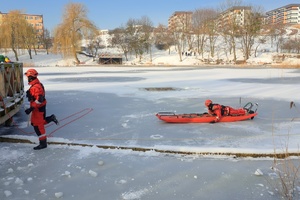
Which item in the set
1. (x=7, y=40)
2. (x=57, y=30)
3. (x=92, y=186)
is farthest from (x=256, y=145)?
(x=7, y=40)

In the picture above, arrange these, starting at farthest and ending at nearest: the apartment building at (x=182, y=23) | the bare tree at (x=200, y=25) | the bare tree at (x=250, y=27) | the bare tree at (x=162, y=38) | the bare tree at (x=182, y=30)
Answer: the bare tree at (x=162, y=38)
the apartment building at (x=182, y=23)
the bare tree at (x=182, y=30)
the bare tree at (x=200, y=25)
the bare tree at (x=250, y=27)

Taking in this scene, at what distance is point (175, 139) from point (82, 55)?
4518 centimetres

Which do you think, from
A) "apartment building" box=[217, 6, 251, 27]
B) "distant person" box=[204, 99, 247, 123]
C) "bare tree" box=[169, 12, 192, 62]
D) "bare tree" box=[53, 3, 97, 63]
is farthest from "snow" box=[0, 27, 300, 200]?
"bare tree" box=[169, 12, 192, 62]

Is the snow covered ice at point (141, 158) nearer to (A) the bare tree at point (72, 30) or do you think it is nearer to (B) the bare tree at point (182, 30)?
(A) the bare tree at point (72, 30)

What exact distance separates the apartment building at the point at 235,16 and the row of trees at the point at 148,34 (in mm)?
239

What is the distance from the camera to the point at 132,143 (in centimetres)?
531

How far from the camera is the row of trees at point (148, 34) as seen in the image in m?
39.6

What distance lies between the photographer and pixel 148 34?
5009cm

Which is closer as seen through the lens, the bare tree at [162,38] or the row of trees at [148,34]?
the row of trees at [148,34]

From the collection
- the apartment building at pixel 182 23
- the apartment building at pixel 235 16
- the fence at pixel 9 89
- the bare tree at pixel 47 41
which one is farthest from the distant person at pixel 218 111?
the bare tree at pixel 47 41

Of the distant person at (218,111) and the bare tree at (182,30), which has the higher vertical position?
the bare tree at (182,30)

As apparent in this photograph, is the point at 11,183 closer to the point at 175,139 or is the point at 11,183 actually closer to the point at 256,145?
the point at 175,139

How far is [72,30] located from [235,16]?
24770 mm

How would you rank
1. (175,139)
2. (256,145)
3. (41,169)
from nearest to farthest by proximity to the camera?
(41,169)
(256,145)
(175,139)
